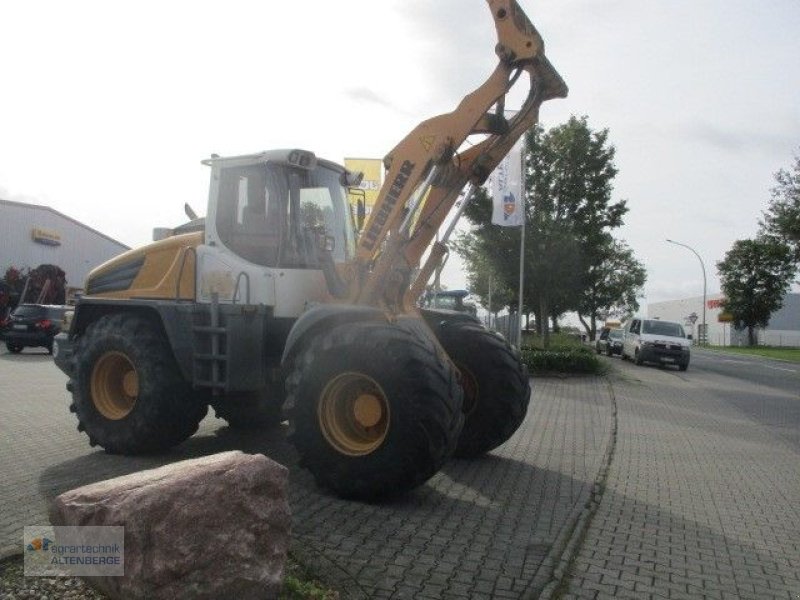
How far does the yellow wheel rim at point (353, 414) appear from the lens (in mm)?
6176

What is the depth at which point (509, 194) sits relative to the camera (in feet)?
71.8

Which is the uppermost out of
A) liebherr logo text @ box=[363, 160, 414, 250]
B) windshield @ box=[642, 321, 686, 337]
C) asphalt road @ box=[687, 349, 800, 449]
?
liebherr logo text @ box=[363, 160, 414, 250]

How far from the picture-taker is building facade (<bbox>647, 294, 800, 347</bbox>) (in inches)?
3056

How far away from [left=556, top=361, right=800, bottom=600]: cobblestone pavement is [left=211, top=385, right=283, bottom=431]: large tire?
342 cm

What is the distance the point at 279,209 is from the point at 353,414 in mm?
2288

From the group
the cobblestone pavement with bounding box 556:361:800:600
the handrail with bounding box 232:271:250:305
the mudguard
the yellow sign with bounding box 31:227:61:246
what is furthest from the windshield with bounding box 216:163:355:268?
the yellow sign with bounding box 31:227:61:246

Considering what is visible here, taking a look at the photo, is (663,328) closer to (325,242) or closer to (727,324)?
(325,242)

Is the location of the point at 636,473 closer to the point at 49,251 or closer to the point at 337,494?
the point at 337,494

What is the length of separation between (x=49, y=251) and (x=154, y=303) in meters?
39.1

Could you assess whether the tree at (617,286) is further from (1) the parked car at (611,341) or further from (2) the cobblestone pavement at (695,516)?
(2) the cobblestone pavement at (695,516)

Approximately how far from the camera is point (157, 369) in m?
7.66

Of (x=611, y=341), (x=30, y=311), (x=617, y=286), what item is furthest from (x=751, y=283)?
(x=30, y=311)

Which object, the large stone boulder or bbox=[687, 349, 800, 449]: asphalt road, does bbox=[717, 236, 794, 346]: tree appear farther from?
the large stone boulder

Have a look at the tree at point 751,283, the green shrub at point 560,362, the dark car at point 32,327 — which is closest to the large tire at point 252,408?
the green shrub at point 560,362
